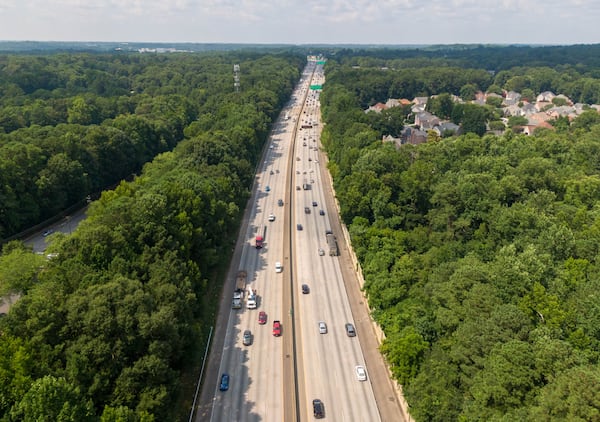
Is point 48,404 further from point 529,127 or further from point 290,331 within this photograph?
point 529,127

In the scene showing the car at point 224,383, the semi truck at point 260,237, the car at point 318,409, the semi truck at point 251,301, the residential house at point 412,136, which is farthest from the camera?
the residential house at point 412,136

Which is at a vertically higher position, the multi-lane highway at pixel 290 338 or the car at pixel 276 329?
the car at pixel 276 329

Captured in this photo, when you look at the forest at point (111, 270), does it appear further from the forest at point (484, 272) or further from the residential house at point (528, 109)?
the residential house at point (528, 109)

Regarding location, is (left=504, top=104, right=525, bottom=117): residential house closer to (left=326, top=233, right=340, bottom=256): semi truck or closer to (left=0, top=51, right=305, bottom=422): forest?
(left=0, top=51, right=305, bottom=422): forest

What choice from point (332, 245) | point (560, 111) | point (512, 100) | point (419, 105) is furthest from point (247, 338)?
point (512, 100)

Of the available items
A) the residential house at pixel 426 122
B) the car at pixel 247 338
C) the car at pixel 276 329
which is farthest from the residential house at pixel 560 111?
the car at pixel 247 338

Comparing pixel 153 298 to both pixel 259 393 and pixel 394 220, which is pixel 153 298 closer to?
pixel 259 393
